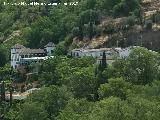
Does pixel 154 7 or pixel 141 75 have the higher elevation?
pixel 154 7

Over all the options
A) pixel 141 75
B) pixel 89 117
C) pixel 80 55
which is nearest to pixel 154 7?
pixel 80 55

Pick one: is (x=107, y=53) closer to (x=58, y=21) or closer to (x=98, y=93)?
(x=98, y=93)

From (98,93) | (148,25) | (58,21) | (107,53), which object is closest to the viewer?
(98,93)

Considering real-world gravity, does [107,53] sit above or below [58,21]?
below

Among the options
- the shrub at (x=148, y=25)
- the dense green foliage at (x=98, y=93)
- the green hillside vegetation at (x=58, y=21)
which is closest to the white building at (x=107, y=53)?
the green hillside vegetation at (x=58, y=21)

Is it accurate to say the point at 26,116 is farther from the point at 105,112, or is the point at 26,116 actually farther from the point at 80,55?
the point at 80,55

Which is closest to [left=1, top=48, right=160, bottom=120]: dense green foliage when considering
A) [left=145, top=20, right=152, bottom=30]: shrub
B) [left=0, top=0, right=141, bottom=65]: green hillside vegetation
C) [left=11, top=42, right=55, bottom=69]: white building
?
[left=145, top=20, right=152, bottom=30]: shrub

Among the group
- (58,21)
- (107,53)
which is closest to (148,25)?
(107,53)

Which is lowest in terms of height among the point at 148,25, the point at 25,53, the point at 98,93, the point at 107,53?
the point at 98,93

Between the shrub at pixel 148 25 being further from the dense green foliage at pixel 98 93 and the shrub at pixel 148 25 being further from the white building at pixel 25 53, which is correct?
the white building at pixel 25 53
